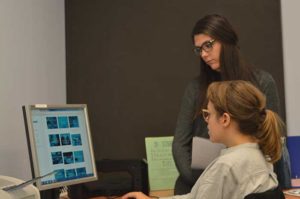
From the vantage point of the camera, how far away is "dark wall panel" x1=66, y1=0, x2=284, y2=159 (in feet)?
9.09

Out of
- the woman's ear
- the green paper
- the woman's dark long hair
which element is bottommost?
the green paper

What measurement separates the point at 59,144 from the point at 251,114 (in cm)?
88

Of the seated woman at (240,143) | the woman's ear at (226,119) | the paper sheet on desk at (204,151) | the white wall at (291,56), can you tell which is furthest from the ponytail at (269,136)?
the white wall at (291,56)

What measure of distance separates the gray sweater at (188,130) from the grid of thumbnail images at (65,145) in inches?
18.6

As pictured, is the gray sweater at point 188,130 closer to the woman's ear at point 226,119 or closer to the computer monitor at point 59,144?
the computer monitor at point 59,144

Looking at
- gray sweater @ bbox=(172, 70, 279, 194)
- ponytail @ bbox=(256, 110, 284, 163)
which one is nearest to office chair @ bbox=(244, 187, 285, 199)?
ponytail @ bbox=(256, 110, 284, 163)

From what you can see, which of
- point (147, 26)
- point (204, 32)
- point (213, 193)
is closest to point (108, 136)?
point (147, 26)

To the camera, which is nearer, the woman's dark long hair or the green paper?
the woman's dark long hair

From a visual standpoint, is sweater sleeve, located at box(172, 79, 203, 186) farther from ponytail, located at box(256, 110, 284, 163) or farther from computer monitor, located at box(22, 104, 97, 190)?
ponytail, located at box(256, 110, 284, 163)

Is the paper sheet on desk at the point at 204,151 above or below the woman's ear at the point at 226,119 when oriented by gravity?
below

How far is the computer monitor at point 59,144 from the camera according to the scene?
1.81m

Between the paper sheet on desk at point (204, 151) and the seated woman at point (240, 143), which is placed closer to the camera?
the seated woman at point (240, 143)

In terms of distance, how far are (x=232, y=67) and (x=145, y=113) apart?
2.93 ft

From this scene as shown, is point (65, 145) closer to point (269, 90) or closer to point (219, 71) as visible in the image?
point (219, 71)
